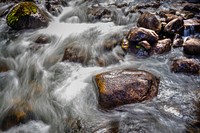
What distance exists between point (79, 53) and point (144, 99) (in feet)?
10.1

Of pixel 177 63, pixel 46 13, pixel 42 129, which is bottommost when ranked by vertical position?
pixel 42 129

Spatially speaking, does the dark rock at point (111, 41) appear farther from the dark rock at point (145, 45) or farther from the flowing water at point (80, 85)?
the dark rock at point (145, 45)

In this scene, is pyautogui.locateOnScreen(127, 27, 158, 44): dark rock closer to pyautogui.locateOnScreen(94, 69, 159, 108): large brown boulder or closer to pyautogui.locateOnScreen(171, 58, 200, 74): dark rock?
pyautogui.locateOnScreen(171, 58, 200, 74): dark rock

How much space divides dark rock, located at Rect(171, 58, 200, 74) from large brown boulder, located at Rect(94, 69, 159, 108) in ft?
3.38

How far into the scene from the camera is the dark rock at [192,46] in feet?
22.4

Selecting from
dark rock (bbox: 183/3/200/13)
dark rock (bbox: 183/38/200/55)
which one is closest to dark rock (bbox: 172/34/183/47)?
dark rock (bbox: 183/38/200/55)

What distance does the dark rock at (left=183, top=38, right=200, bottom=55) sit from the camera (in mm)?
6814

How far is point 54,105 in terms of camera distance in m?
5.85

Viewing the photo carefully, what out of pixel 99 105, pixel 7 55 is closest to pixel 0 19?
pixel 7 55

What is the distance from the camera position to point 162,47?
7254mm

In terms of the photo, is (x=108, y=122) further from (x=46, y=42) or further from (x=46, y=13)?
(x=46, y=13)

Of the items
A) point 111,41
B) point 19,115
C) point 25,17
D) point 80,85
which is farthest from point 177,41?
point 25,17

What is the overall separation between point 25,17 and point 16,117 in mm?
5150

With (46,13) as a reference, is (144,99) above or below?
below
